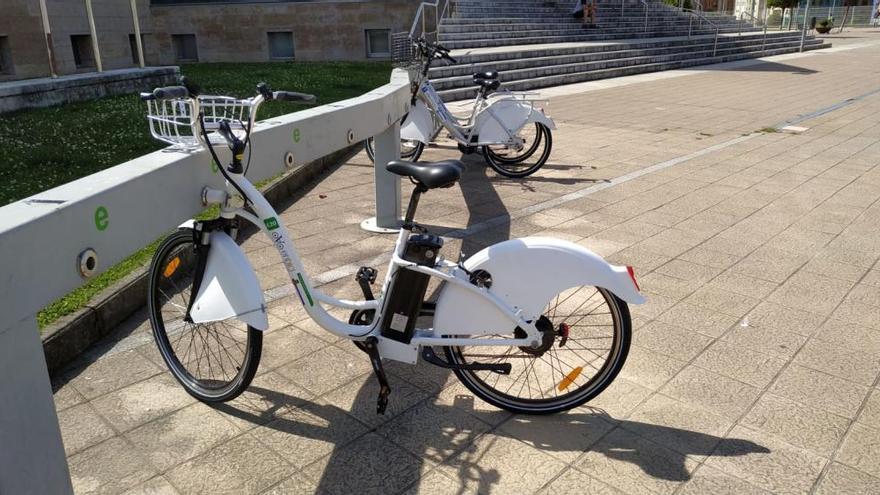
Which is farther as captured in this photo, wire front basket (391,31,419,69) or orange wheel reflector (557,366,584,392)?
wire front basket (391,31,419,69)

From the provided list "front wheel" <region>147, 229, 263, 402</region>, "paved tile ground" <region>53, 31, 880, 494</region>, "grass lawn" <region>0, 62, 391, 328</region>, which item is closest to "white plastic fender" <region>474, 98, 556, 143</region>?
"paved tile ground" <region>53, 31, 880, 494</region>

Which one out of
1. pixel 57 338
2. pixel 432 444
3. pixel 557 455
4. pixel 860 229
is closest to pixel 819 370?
pixel 557 455

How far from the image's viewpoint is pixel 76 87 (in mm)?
10289

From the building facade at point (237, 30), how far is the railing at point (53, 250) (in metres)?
16.1

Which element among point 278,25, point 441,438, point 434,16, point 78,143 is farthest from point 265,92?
point 278,25

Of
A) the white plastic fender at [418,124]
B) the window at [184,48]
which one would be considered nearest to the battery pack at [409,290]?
the white plastic fender at [418,124]

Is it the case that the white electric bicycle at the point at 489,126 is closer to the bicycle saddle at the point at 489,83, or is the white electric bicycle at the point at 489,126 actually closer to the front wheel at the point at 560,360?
the bicycle saddle at the point at 489,83

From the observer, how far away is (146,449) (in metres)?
3.04

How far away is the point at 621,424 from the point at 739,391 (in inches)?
26.8

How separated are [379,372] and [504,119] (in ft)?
17.0

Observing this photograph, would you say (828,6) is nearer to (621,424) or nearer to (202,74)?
(202,74)

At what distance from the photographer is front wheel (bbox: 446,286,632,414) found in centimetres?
321

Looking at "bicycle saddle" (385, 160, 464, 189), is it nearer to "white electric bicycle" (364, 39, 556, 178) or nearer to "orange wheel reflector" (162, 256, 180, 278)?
"orange wheel reflector" (162, 256, 180, 278)

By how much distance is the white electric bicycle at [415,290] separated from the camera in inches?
120
